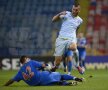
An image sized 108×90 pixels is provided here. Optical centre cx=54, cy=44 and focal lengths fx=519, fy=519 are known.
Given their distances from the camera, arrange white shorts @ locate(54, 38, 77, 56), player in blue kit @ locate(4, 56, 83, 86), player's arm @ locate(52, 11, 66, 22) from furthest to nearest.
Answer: white shorts @ locate(54, 38, 77, 56) → player's arm @ locate(52, 11, 66, 22) → player in blue kit @ locate(4, 56, 83, 86)

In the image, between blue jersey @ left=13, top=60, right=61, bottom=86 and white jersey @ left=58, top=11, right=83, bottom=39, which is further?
white jersey @ left=58, top=11, right=83, bottom=39

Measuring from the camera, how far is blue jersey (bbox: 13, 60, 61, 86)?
41.7ft

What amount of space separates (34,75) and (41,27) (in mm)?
16616

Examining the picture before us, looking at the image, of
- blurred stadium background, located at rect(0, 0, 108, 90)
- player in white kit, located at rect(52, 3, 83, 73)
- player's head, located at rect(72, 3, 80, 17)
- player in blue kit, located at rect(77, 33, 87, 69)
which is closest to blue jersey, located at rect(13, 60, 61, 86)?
player in white kit, located at rect(52, 3, 83, 73)

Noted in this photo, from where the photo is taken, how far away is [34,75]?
12.7 meters

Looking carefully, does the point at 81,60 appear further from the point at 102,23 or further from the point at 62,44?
the point at 62,44

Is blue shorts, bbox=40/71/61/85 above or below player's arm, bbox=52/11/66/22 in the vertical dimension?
below

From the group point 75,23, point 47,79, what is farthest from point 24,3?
point 47,79

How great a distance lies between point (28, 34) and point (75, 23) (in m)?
13.4

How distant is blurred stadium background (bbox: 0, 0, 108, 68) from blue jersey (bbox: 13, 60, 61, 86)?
13.8 meters

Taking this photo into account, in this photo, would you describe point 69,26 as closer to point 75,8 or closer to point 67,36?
point 67,36

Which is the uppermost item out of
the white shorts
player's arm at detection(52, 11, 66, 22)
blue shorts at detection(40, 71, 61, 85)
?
player's arm at detection(52, 11, 66, 22)

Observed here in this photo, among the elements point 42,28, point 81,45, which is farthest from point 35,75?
point 42,28

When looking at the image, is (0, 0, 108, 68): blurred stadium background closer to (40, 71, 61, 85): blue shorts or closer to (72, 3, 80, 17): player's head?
(72, 3, 80, 17): player's head
